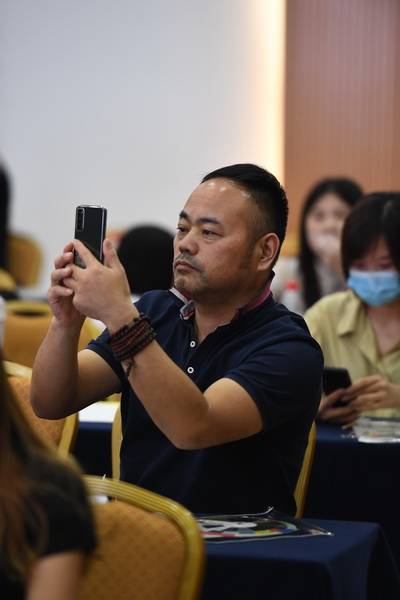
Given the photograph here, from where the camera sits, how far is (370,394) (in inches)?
113

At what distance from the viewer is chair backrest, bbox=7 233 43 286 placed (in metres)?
7.25

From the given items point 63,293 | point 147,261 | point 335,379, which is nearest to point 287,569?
point 63,293

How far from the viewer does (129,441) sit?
85.2 inches

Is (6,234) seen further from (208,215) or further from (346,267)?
(208,215)

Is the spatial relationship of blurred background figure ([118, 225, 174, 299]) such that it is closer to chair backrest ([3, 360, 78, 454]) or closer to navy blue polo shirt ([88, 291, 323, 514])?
chair backrest ([3, 360, 78, 454])

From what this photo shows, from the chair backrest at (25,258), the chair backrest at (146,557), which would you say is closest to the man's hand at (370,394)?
the chair backrest at (146,557)

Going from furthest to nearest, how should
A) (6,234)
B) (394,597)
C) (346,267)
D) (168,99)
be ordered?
(168,99)
(6,234)
(346,267)
(394,597)

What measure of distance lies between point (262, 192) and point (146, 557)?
883mm

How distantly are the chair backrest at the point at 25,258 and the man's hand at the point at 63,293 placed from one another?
17.1 feet

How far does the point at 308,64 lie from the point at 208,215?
213 inches

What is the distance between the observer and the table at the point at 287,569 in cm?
167

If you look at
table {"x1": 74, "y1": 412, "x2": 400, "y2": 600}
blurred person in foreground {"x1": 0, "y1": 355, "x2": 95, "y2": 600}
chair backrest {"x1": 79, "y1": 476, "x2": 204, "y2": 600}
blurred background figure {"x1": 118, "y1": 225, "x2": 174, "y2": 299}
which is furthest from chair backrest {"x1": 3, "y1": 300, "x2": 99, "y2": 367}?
blurred person in foreground {"x1": 0, "y1": 355, "x2": 95, "y2": 600}

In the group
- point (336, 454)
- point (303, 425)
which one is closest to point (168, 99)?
point (336, 454)

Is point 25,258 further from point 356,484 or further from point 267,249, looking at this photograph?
Result: point 267,249
